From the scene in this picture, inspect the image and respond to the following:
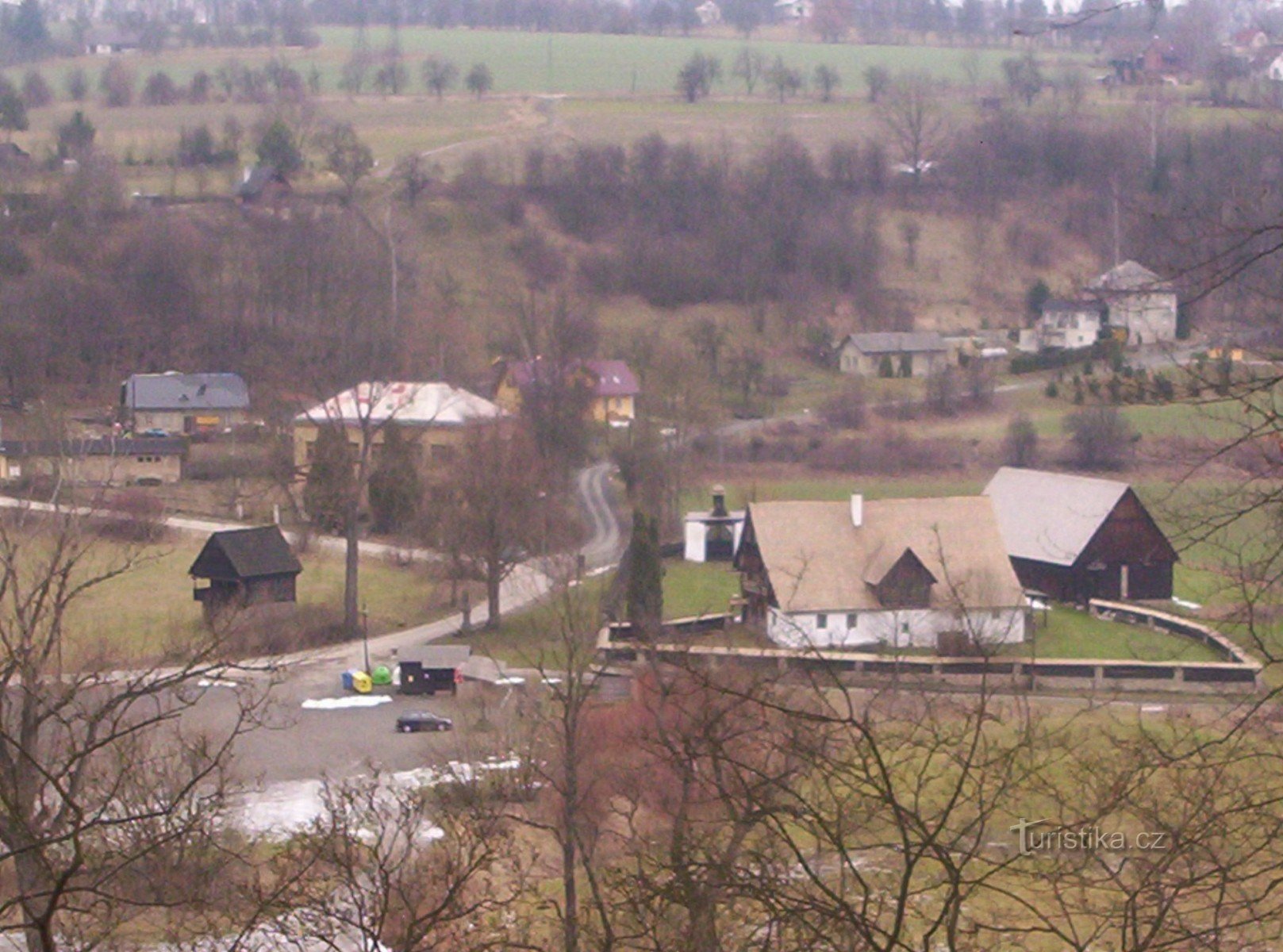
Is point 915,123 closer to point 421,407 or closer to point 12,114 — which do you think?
point 12,114

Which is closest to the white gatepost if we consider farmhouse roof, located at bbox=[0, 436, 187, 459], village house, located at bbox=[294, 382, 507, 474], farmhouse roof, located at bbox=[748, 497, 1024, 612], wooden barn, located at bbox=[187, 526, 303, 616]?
farmhouse roof, located at bbox=[748, 497, 1024, 612]

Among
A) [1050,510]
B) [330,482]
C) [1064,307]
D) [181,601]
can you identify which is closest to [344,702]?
[181,601]

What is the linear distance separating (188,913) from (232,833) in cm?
125

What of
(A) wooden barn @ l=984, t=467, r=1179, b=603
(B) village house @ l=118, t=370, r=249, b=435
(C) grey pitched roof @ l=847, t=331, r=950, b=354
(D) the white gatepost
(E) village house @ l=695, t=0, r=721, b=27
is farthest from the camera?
(E) village house @ l=695, t=0, r=721, b=27

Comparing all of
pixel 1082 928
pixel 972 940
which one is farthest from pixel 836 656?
pixel 972 940

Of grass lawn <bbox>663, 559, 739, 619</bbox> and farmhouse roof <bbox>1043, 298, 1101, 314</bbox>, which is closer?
grass lawn <bbox>663, 559, 739, 619</bbox>

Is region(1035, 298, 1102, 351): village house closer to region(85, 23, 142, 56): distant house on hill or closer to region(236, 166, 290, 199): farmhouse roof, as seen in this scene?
region(236, 166, 290, 199): farmhouse roof

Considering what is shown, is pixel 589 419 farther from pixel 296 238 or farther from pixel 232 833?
pixel 232 833

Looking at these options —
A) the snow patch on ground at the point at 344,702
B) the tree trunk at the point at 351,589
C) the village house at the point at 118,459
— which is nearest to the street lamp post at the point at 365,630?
the tree trunk at the point at 351,589

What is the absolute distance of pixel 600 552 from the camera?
56.9 ft

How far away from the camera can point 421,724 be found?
1187 cm

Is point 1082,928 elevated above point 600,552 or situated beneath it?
elevated above

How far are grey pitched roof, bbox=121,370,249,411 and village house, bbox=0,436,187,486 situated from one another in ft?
5.94

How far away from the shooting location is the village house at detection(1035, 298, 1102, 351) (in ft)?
95.9
